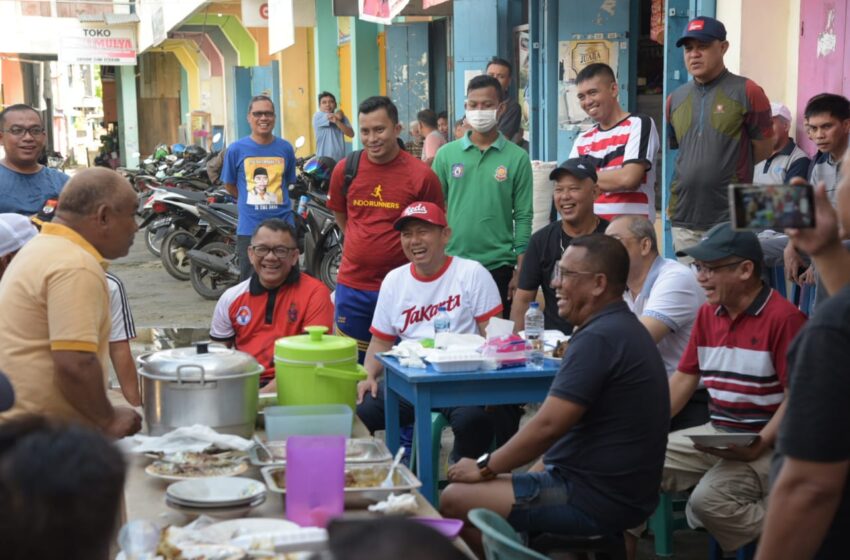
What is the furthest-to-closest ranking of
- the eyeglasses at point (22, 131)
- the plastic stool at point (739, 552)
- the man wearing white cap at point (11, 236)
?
the eyeglasses at point (22, 131) → the man wearing white cap at point (11, 236) → the plastic stool at point (739, 552)

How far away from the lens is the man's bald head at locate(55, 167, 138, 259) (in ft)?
10.7

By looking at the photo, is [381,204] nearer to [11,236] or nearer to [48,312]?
[11,236]

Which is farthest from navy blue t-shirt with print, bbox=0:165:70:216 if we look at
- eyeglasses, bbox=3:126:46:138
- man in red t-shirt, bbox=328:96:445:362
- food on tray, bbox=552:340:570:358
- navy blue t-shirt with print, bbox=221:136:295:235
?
food on tray, bbox=552:340:570:358

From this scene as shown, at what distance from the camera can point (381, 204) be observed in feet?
19.1

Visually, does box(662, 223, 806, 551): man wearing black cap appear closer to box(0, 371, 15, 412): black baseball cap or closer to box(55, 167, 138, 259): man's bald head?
box(55, 167, 138, 259): man's bald head

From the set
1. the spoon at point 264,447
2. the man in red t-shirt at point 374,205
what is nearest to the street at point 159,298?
the man in red t-shirt at point 374,205

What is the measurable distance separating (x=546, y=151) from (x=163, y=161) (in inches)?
356

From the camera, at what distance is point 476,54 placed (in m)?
12.1

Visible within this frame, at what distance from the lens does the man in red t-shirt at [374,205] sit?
227 inches

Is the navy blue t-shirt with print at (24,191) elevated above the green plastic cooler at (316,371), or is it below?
above

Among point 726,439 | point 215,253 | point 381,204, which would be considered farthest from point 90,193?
point 215,253

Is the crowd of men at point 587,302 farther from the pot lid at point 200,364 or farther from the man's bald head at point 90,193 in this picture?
the pot lid at point 200,364

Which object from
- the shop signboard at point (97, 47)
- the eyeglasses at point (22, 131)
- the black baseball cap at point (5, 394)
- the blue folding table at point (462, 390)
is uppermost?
the shop signboard at point (97, 47)

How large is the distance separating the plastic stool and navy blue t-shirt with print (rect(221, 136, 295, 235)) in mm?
5049
